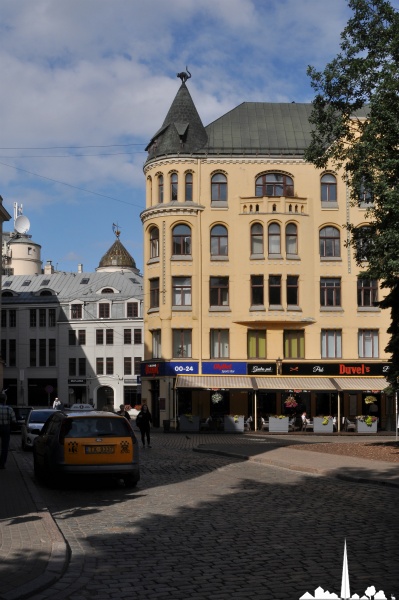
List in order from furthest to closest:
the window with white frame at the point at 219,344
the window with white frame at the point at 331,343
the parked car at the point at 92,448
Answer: the window with white frame at the point at 331,343 < the window with white frame at the point at 219,344 < the parked car at the point at 92,448

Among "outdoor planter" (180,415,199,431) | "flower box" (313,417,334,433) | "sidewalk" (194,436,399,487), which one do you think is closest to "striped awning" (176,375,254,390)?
"outdoor planter" (180,415,199,431)

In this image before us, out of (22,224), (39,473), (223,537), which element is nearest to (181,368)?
(39,473)

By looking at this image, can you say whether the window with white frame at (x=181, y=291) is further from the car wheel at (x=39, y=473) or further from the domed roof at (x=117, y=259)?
the domed roof at (x=117, y=259)

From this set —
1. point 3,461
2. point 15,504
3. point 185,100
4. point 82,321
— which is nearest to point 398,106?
point 3,461

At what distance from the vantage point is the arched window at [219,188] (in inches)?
2016

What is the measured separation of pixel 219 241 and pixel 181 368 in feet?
26.3

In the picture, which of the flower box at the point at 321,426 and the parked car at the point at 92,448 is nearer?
the parked car at the point at 92,448

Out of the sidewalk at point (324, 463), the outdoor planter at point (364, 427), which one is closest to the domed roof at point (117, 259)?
the outdoor planter at point (364, 427)

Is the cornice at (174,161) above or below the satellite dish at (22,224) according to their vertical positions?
below

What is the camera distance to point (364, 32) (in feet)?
82.9

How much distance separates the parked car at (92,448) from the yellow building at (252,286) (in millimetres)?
32900

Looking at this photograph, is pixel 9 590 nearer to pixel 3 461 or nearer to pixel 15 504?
pixel 15 504

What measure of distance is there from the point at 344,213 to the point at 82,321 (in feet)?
120

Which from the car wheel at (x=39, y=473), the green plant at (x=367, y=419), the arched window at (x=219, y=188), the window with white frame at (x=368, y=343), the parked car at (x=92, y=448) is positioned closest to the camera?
the parked car at (x=92, y=448)
